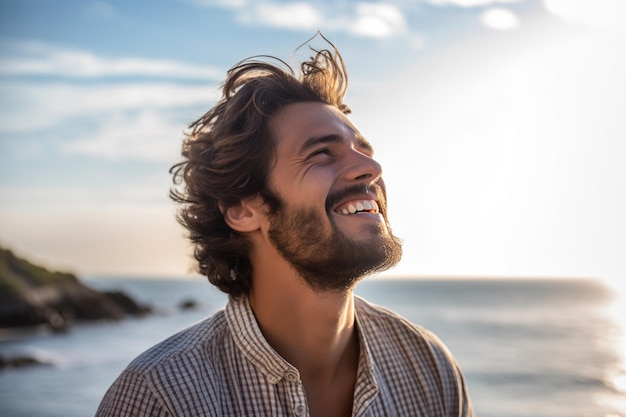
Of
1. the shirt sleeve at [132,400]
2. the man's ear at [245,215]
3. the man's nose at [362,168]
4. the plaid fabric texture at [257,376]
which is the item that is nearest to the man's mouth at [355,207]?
the man's nose at [362,168]

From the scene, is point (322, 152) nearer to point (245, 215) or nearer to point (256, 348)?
point (245, 215)

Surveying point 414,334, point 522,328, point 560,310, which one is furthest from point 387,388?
point 560,310

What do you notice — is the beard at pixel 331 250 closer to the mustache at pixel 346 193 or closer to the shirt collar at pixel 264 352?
the mustache at pixel 346 193

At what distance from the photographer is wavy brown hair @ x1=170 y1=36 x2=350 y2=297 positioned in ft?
11.1

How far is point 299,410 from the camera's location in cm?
276

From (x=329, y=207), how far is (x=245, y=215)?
0.54 metres

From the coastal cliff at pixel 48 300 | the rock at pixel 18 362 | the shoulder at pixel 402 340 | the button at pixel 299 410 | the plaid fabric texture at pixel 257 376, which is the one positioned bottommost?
the button at pixel 299 410

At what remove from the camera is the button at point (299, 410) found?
2.75 m

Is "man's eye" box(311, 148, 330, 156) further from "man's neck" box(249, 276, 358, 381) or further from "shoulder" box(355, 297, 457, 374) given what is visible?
"shoulder" box(355, 297, 457, 374)

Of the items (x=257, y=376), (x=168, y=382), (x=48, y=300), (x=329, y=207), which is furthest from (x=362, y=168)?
(x=48, y=300)

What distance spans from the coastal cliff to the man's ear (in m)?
25.9

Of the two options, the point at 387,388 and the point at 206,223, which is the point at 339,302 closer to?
the point at 387,388

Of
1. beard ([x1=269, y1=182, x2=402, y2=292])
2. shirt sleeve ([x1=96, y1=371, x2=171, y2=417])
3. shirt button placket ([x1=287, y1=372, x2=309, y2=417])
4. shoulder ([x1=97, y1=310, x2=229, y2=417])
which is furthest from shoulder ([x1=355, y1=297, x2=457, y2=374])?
shirt sleeve ([x1=96, y1=371, x2=171, y2=417])

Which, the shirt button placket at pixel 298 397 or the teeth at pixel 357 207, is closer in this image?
the shirt button placket at pixel 298 397
